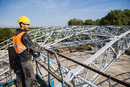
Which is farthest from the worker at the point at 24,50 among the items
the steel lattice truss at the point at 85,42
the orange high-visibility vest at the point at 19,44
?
the steel lattice truss at the point at 85,42

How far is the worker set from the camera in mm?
2381

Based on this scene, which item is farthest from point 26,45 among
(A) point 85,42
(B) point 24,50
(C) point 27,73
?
(A) point 85,42

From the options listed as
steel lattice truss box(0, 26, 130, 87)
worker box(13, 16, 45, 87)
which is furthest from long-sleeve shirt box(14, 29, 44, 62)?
steel lattice truss box(0, 26, 130, 87)

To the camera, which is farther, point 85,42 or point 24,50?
point 85,42

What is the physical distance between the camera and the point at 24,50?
8.14 ft

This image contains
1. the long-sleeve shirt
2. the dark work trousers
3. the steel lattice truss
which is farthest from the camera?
the steel lattice truss

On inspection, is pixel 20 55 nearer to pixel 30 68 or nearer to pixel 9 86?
pixel 30 68

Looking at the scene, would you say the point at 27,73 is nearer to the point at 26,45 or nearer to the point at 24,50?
the point at 24,50

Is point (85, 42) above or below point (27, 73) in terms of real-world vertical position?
below

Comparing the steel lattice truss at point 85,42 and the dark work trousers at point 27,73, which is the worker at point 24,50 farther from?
the steel lattice truss at point 85,42

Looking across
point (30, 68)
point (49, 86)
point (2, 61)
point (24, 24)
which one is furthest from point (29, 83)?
point (2, 61)

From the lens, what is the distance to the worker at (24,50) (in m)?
2.38

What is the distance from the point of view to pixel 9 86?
11.3ft

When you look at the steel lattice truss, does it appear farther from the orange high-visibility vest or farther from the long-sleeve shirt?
the orange high-visibility vest
